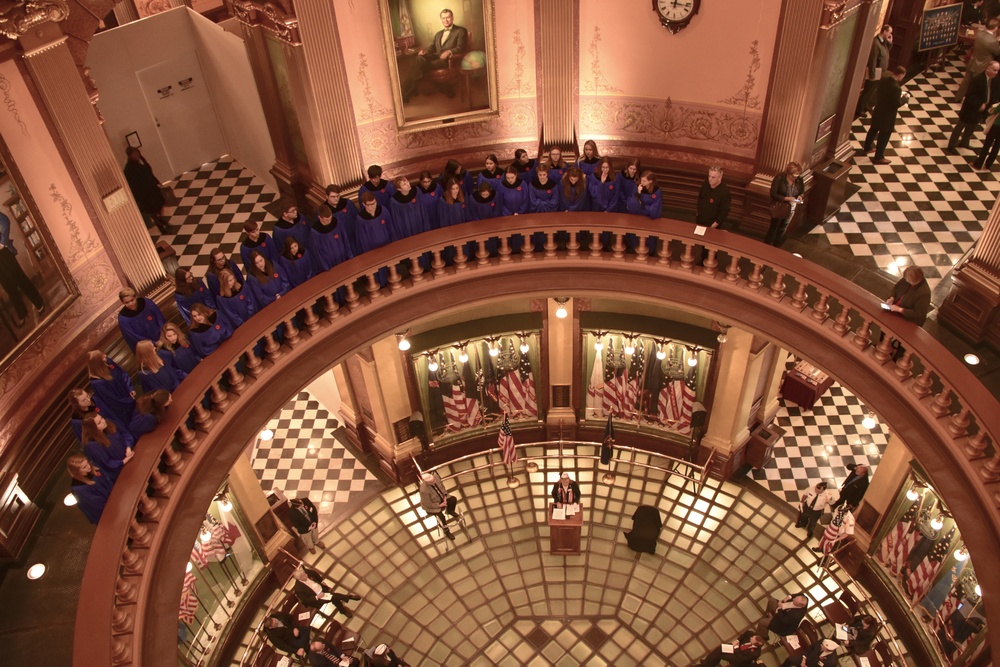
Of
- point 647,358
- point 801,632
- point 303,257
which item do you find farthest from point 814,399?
point 303,257

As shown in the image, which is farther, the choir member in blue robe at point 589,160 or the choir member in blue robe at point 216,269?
the choir member in blue robe at point 589,160

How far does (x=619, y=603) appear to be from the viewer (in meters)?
13.6

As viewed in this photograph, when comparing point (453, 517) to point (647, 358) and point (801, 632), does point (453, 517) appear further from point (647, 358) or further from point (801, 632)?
point (801, 632)

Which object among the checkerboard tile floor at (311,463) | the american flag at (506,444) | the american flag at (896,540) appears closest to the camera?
the american flag at (896,540)

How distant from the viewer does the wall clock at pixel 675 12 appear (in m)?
12.3

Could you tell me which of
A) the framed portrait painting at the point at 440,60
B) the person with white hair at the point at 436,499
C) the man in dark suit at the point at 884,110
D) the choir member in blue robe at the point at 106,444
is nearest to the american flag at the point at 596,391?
the person with white hair at the point at 436,499

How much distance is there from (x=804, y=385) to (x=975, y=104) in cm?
552

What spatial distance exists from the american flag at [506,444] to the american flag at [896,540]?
6.15 m

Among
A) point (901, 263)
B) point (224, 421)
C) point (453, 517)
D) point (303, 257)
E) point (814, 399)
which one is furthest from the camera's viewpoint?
point (814, 399)

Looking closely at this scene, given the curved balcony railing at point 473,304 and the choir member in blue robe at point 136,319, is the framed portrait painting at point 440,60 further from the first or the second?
the choir member in blue robe at point 136,319

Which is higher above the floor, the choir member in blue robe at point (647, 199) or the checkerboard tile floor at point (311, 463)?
the choir member in blue robe at point (647, 199)

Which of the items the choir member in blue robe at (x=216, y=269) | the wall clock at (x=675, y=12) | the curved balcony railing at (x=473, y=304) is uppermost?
the wall clock at (x=675, y=12)

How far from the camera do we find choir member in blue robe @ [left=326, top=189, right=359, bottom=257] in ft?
37.3

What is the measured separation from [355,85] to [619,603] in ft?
30.0
